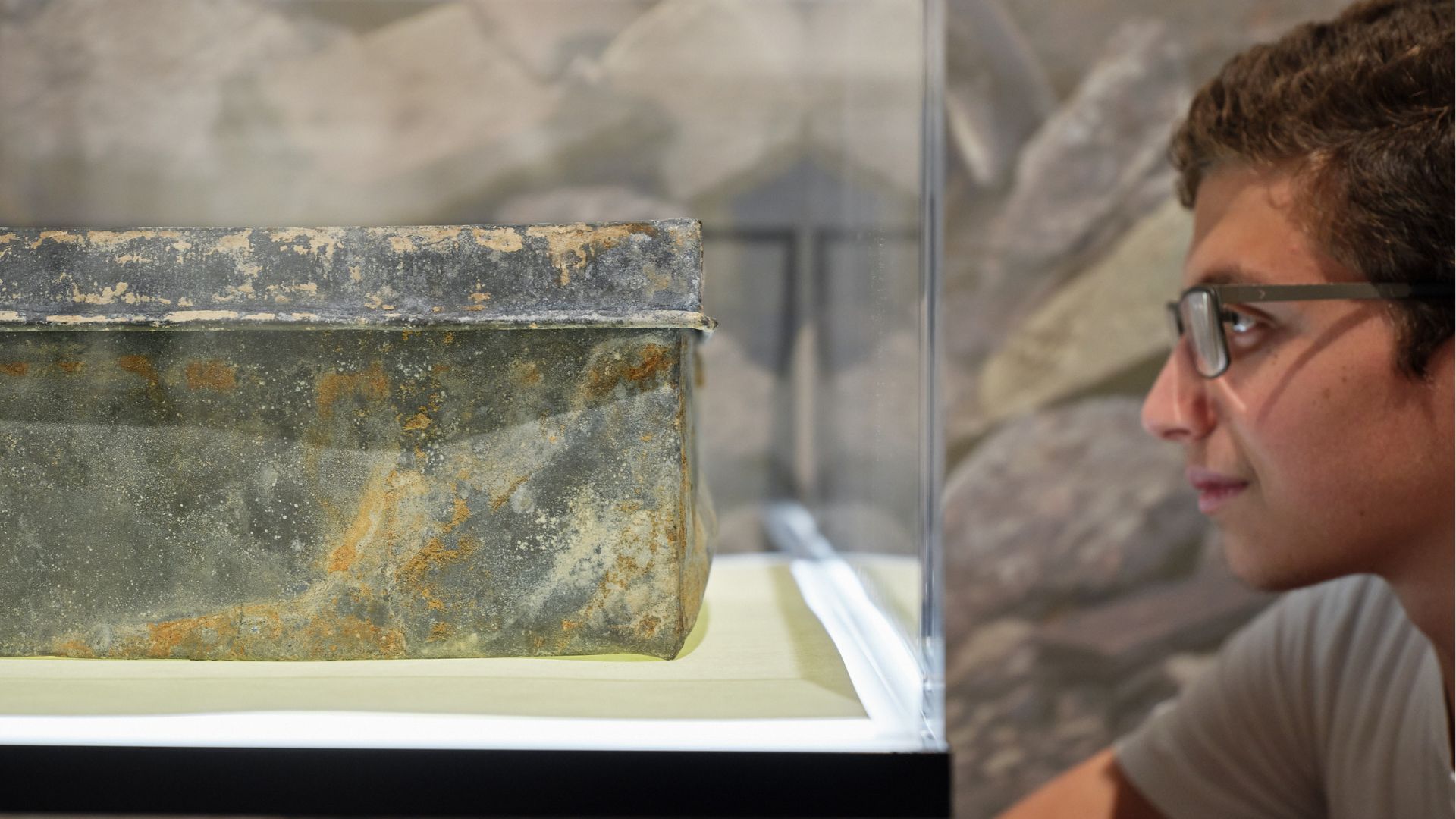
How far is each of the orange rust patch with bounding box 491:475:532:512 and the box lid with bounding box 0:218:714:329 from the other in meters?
0.09

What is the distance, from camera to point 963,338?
1441mm

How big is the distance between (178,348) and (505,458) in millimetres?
197

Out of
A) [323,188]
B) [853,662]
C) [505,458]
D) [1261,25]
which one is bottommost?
[853,662]

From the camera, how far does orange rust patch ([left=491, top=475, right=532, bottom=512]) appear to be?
550 millimetres

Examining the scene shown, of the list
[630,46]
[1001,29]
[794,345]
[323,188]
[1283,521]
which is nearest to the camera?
[1283,521]

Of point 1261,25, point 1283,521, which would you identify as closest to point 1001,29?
point 1261,25

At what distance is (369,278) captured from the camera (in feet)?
1.71

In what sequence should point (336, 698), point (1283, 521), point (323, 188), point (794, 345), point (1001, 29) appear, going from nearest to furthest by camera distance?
point (336, 698)
point (1283, 521)
point (323, 188)
point (794, 345)
point (1001, 29)

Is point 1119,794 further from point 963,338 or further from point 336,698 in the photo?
point 336,698

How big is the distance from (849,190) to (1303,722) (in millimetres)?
804

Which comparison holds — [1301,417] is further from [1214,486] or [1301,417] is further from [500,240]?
[500,240]

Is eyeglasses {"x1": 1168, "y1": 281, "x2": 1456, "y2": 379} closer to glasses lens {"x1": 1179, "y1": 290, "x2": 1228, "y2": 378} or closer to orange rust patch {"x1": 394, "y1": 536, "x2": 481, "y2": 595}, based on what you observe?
glasses lens {"x1": 1179, "y1": 290, "x2": 1228, "y2": 378}

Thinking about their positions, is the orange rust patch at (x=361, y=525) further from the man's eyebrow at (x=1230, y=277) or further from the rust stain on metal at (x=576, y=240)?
the man's eyebrow at (x=1230, y=277)

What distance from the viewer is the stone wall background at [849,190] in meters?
0.86
